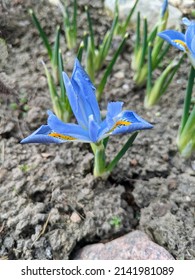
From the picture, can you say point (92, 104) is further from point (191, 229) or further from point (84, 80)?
point (191, 229)

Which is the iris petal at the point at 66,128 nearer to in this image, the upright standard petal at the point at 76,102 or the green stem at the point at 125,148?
the upright standard petal at the point at 76,102

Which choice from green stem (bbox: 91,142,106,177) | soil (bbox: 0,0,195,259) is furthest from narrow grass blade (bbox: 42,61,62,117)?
green stem (bbox: 91,142,106,177)

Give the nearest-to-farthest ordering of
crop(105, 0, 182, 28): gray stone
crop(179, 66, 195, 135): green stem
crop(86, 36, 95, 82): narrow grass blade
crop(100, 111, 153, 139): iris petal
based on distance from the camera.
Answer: crop(100, 111, 153, 139): iris petal, crop(179, 66, 195, 135): green stem, crop(86, 36, 95, 82): narrow grass blade, crop(105, 0, 182, 28): gray stone

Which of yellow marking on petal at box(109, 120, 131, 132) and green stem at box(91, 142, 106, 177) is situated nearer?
yellow marking on petal at box(109, 120, 131, 132)

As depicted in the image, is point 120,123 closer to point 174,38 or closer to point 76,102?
point 76,102

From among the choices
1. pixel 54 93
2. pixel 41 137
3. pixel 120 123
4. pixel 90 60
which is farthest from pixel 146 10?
pixel 41 137

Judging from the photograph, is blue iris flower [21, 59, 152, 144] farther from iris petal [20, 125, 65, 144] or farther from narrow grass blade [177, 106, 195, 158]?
narrow grass blade [177, 106, 195, 158]
